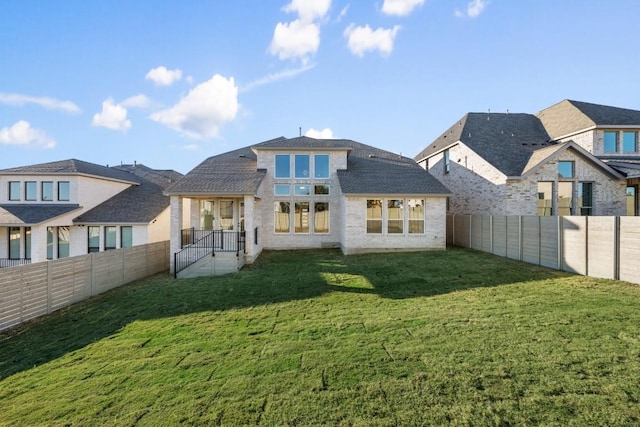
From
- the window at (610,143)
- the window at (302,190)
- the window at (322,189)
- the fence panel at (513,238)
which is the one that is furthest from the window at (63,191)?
the window at (610,143)

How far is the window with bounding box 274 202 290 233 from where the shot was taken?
17.3m

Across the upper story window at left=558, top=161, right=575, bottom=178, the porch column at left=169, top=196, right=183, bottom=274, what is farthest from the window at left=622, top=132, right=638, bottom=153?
the porch column at left=169, top=196, right=183, bottom=274

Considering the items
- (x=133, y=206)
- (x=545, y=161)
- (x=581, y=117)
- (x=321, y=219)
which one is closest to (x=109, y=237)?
(x=133, y=206)

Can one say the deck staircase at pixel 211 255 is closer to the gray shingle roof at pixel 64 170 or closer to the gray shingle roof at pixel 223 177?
the gray shingle roof at pixel 223 177

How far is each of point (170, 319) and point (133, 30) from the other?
44.8 ft

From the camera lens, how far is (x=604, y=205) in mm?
15844

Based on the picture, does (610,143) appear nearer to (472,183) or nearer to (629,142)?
(629,142)

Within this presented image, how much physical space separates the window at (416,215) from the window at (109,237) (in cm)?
1806

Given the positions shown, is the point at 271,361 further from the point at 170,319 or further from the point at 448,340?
the point at 170,319

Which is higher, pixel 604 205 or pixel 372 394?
pixel 604 205

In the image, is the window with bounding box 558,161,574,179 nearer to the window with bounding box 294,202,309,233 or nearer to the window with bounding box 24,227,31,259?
the window with bounding box 294,202,309,233

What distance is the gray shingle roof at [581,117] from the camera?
18.7 metres

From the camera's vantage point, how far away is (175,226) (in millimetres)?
13297

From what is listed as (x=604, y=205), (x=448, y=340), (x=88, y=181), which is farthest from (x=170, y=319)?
(x=604, y=205)
